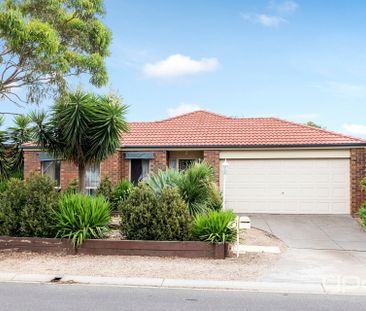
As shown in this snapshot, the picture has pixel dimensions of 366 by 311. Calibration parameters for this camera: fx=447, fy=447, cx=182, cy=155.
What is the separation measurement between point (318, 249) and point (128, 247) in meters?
4.91

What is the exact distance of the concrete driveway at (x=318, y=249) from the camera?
862 centimetres

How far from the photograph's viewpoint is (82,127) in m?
13.4

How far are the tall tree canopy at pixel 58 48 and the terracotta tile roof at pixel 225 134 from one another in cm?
573

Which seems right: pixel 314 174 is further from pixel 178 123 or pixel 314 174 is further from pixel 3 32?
pixel 3 32

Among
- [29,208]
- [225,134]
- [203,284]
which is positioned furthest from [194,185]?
[225,134]

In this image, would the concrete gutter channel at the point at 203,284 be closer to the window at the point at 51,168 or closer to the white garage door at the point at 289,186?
the white garage door at the point at 289,186

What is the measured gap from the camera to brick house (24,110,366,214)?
18141 millimetres

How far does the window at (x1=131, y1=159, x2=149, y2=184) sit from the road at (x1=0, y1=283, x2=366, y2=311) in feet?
40.9

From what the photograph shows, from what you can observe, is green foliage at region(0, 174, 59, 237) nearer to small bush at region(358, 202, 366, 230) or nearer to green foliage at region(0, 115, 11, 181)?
small bush at region(358, 202, 366, 230)

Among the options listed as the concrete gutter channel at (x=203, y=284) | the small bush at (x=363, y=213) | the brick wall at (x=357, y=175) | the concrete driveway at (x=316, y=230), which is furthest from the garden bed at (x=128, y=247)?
the brick wall at (x=357, y=175)

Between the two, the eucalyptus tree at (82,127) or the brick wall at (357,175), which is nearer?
the eucalyptus tree at (82,127)

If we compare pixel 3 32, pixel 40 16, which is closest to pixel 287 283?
pixel 3 32

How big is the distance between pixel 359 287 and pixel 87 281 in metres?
4.90

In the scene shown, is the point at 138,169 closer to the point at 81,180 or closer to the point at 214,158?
the point at 214,158
